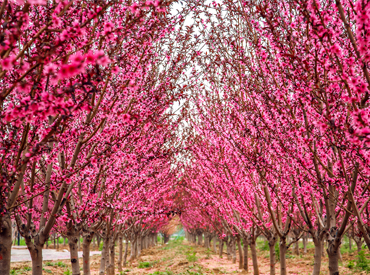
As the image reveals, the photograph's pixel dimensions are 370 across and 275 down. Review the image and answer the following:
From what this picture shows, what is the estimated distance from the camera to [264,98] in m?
5.51

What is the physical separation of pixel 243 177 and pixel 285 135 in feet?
12.5

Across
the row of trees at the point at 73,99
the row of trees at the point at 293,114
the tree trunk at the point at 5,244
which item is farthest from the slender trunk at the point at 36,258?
the row of trees at the point at 293,114

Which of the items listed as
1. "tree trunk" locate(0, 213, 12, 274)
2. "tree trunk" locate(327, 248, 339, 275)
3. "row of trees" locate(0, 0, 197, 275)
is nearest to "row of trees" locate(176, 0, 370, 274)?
"tree trunk" locate(327, 248, 339, 275)

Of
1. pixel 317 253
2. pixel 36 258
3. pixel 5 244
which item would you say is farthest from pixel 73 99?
pixel 317 253

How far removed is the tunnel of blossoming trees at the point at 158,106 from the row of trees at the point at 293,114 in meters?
0.04

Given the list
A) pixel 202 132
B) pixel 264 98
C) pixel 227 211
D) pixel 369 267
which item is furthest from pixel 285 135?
pixel 369 267

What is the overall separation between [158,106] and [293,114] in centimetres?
256

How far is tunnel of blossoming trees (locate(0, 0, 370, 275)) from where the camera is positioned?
95.7 inches

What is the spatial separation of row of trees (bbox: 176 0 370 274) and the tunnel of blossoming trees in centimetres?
4

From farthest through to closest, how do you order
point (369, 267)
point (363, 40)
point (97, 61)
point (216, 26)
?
point (369, 267)
point (216, 26)
point (363, 40)
point (97, 61)

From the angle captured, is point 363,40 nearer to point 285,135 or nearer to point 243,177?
point 285,135

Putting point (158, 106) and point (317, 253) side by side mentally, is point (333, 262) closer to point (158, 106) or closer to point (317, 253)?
point (317, 253)

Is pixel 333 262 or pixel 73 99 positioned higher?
pixel 73 99

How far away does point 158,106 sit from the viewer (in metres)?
5.30
